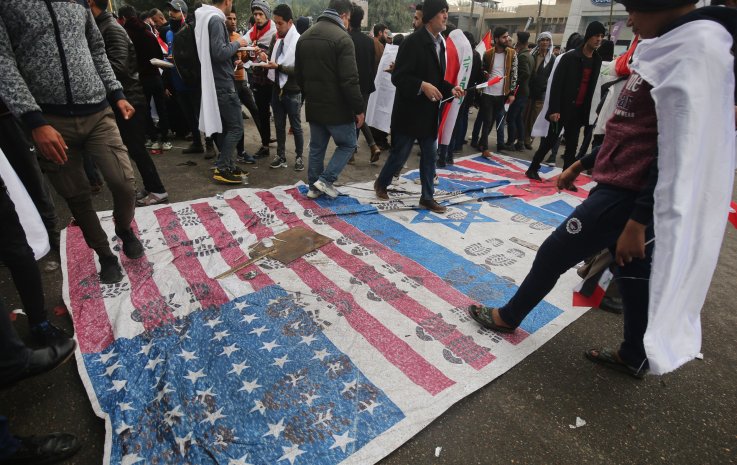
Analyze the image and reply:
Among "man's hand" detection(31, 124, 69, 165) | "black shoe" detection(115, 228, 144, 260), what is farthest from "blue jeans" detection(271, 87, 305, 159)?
"man's hand" detection(31, 124, 69, 165)

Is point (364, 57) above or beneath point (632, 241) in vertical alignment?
above

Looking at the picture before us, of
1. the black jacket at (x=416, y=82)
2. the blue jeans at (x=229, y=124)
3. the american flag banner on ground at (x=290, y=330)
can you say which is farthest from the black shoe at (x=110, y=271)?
the black jacket at (x=416, y=82)

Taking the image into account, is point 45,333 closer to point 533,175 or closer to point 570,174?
point 570,174

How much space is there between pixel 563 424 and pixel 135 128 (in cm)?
369

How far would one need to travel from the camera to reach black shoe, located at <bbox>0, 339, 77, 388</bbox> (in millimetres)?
1476

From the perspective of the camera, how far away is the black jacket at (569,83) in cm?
446

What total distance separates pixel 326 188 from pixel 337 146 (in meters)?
0.47

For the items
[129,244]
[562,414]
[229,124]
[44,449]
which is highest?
[229,124]

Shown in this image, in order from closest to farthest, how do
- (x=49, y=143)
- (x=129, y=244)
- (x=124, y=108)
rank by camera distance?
(x=49, y=143), (x=124, y=108), (x=129, y=244)

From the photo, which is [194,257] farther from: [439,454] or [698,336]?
[698,336]

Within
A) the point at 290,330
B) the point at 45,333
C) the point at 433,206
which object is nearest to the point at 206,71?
the point at 433,206

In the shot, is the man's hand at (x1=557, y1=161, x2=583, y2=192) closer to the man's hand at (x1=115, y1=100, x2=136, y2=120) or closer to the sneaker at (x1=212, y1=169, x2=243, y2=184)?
the man's hand at (x1=115, y1=100, x2=136, y2=120)

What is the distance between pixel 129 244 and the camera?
2.62 m

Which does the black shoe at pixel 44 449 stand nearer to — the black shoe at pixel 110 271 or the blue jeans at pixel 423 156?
the black shoe at pixel 110 271
